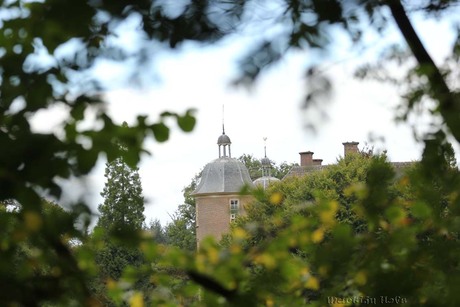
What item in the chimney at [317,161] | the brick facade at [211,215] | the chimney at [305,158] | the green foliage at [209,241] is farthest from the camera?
the chimney at [317,161]

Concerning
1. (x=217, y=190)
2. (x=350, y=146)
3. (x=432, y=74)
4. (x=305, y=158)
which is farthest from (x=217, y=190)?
(x=432, y=74)

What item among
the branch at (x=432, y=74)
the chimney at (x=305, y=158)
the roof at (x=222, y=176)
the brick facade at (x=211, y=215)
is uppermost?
the chimney at (x=305, y=158)

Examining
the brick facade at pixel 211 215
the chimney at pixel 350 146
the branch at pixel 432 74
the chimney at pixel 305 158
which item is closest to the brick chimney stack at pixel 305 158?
the chimney at pixel 305 158

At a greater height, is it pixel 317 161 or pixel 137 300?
pixel 317 161

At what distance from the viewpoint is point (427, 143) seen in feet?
6.30

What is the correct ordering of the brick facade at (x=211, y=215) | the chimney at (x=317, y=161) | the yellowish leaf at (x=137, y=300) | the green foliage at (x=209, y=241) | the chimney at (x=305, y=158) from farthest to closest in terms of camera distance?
the chimney at (x=317, y=161), the chimney at (x=305, y=158), the brick facade at (x=211, y=215), the yellowish leaf at (x=137, y=300), the green foliage at (x=209, y=241)

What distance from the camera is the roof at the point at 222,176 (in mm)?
55781

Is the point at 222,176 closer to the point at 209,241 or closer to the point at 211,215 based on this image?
the point at 211,215

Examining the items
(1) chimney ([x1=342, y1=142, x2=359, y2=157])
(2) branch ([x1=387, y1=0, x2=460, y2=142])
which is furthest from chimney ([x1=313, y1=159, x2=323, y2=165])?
(2) branch ([x1=387, y1=0, x2=460, y2=142])

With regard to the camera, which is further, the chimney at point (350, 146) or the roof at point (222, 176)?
the roof at point (222, 176)

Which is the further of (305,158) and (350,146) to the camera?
(305,158)

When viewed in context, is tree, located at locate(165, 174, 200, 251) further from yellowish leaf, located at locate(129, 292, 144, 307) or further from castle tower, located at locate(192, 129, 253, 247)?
yellowish leaf, located at locate(129, 292, 144, 307)

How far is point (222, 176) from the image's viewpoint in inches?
2222

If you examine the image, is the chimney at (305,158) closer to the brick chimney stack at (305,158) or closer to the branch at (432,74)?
the brick chimney stack at (305,158)
